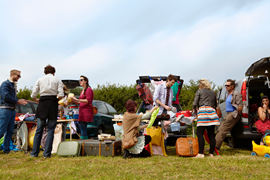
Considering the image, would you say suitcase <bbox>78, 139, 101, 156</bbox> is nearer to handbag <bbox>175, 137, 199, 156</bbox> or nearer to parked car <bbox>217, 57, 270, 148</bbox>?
handbag <bbox>175, 137, 199, 156</bbox>

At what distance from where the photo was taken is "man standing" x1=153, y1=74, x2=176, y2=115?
17.6 ft

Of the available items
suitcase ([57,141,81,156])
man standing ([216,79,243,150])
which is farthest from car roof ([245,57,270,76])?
suitcase ([57,141,81,156])

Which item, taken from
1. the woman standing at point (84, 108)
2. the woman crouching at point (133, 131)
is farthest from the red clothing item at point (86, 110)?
the woman crouching at point (133, 131)

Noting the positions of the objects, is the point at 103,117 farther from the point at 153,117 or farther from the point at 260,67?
the point at 260,67

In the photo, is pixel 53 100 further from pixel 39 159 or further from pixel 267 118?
pixel 267 118

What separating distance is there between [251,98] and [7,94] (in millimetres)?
7053

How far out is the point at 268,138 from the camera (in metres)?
4.98

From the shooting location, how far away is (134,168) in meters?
3.80

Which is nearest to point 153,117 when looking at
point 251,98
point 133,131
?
point 133,131

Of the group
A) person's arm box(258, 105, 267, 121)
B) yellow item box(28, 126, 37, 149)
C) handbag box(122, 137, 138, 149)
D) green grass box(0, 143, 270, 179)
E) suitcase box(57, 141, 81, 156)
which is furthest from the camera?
yellow item box(28, 126, 37, 149)

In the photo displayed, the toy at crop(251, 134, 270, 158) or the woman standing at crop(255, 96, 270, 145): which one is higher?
the woman standing at crop(255, 96, 270, 145)

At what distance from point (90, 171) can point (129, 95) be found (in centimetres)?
1003

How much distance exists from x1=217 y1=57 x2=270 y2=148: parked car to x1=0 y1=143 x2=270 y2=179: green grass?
1195mm

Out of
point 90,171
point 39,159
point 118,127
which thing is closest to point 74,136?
point 118,127
